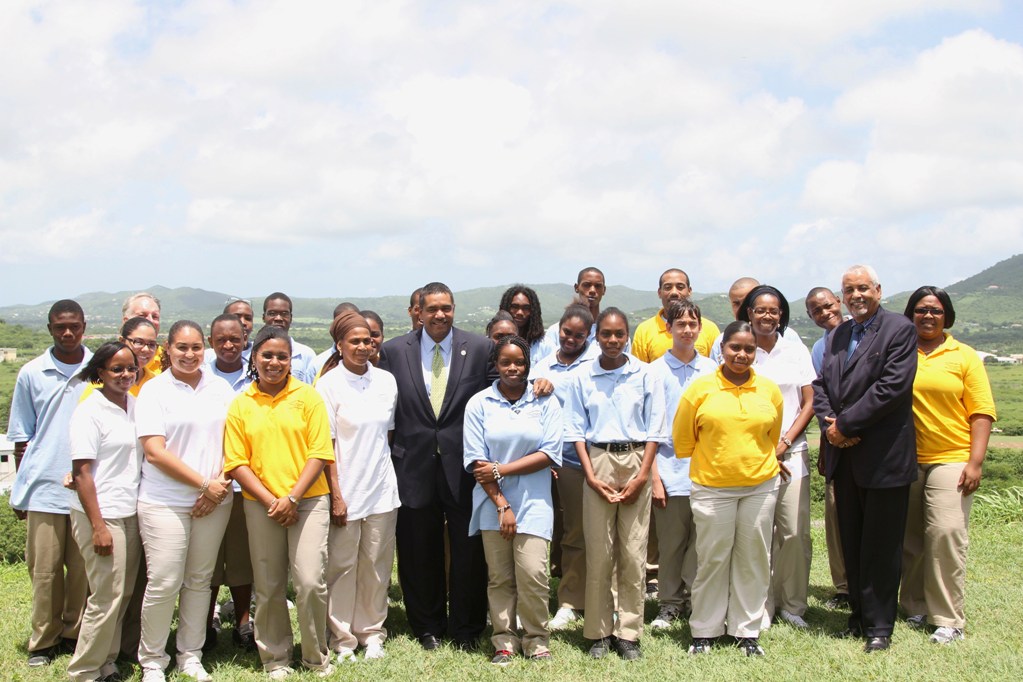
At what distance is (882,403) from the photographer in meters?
5.55

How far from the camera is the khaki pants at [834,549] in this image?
6.90m

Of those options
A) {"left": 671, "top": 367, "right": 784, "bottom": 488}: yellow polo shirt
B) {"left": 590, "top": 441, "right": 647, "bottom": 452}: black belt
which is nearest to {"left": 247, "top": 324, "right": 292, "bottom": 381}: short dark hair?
{"left": 590, "top": 441, "right": 647, "bottom": 452}: black belt

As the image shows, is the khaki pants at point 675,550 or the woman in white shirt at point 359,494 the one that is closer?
the woman in white shirt at point 359,494

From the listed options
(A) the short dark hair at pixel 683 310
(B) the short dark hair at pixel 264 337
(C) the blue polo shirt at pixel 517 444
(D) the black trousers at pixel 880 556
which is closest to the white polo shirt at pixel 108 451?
(B) the short dark hair at pixel 264 337

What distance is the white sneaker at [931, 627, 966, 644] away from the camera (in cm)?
573

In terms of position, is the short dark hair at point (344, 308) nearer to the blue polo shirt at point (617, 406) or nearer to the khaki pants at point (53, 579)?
the blue polo shirt at point (617, 406)

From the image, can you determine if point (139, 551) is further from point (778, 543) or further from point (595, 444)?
point (778, 543)

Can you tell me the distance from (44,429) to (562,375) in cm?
363

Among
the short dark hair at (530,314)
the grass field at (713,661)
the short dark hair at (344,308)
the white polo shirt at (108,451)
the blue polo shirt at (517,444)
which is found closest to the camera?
the white polo shirt at (108,451)

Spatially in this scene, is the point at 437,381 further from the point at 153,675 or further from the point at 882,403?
the point at 882,403

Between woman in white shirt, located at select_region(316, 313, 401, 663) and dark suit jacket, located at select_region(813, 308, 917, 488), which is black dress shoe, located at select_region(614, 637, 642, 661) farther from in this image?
dark suit jacket, located at select_region(813, 308, 917, 488)

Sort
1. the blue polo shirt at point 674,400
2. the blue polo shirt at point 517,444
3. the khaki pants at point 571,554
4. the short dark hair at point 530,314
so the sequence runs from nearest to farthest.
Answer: the blue polo shirt at point 517,444
the blue polo shirt at point 674,400
the khaki pants at point 571,554
the short dark hair at point 530,314

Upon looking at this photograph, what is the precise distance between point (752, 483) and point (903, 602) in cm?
185

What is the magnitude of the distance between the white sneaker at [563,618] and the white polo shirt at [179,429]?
2.73m
